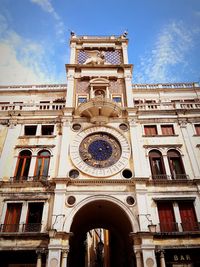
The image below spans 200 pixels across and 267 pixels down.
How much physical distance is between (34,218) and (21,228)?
112cm

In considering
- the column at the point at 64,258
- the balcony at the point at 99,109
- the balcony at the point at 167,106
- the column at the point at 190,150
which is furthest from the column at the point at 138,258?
the balcony at the point at 167,106

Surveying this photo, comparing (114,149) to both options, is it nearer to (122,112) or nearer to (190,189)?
(122,112)

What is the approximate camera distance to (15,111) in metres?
22.2

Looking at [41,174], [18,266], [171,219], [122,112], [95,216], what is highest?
[122,112]

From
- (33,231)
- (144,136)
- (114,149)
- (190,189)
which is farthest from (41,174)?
(190,189)

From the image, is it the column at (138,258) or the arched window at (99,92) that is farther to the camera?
the arched window at (99,92)

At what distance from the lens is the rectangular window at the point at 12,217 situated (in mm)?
16281

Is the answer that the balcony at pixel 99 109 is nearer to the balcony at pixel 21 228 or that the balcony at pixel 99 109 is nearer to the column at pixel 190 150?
the column at pixel 190 150

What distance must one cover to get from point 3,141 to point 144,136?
12.9 metres

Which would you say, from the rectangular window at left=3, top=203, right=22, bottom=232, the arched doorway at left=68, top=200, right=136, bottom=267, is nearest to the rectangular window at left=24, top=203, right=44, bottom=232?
the rectangular window at left=3, top=203, right=22, bottom=232

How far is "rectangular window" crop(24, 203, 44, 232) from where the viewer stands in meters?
16.2

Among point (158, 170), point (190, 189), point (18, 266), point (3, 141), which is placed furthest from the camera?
point (3, 141)

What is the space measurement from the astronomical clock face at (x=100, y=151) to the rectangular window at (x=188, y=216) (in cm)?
554

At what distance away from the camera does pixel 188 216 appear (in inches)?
664
